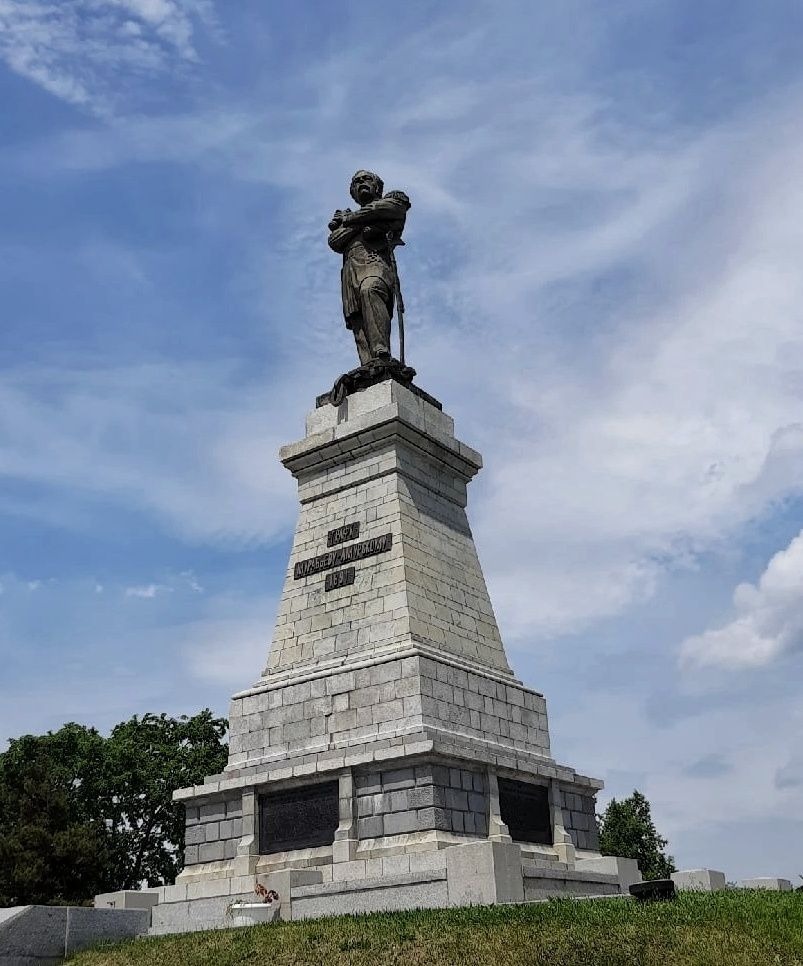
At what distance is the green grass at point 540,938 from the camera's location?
1147 centimetres

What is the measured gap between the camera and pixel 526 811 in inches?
739

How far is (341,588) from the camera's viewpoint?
20.3 m

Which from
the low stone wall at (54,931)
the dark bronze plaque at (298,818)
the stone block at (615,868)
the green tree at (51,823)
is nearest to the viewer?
the low stone wall at (54,931)

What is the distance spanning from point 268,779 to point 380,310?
33.8 ft

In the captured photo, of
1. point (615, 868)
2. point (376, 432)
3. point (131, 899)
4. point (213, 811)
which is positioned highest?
point (376, 432)

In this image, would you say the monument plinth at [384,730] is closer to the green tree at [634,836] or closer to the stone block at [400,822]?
the stone block at [400,822]

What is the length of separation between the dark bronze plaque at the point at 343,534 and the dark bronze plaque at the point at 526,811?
548 centimetres

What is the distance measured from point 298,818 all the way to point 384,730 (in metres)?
2.08

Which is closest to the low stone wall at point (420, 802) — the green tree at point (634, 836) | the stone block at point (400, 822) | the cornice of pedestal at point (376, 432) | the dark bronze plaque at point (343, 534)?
the stone block at point (400, 822)

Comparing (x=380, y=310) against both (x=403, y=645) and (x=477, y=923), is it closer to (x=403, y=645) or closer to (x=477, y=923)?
(x=403, y=645)

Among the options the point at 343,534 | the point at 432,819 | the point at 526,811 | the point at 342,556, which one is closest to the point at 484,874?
the point at 432,819

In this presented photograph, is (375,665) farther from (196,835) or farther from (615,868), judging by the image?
(615,868)

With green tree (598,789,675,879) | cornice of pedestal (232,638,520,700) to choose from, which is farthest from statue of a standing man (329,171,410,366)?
green tree (598,789,675,879)

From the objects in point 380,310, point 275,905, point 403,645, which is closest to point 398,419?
point 380,310
